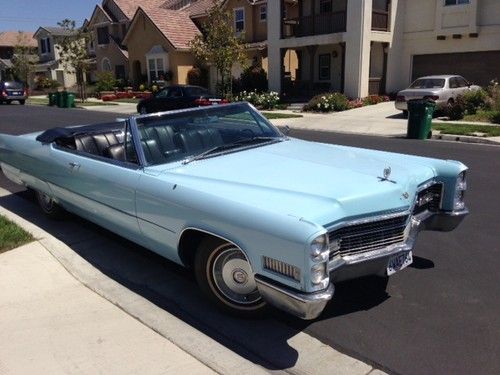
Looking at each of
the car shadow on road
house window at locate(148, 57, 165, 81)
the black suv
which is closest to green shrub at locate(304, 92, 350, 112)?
house window at locate(148, 57, 165, 81)

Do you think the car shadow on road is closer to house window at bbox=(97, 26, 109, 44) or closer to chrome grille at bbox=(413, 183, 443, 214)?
chrome grille at bbox=(413, 183, 443, 214)

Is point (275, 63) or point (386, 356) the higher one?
point (275, 63)

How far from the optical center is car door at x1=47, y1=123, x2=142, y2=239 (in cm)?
414

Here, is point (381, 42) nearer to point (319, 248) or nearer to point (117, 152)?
point (117, 152)

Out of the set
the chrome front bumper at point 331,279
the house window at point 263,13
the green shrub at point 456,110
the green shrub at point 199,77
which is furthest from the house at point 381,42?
the chrome front bumper at point 331,279

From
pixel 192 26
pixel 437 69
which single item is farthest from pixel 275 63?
pixel 192 26

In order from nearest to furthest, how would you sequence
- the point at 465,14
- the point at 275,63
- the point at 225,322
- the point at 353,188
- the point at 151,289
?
the point at 353,188 → the point at 225,322 → the point at 151,289 → the point at 465,14 → the point at 275,63

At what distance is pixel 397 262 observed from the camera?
11.0ft

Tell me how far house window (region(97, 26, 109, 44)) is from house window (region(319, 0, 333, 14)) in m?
22.8

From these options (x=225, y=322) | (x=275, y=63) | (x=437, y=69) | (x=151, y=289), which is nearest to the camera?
(x=225, y=322)

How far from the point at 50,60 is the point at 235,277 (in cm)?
5522

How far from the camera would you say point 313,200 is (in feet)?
10.2

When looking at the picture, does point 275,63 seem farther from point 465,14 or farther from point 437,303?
point 437,303

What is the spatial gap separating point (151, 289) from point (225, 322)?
85cm
